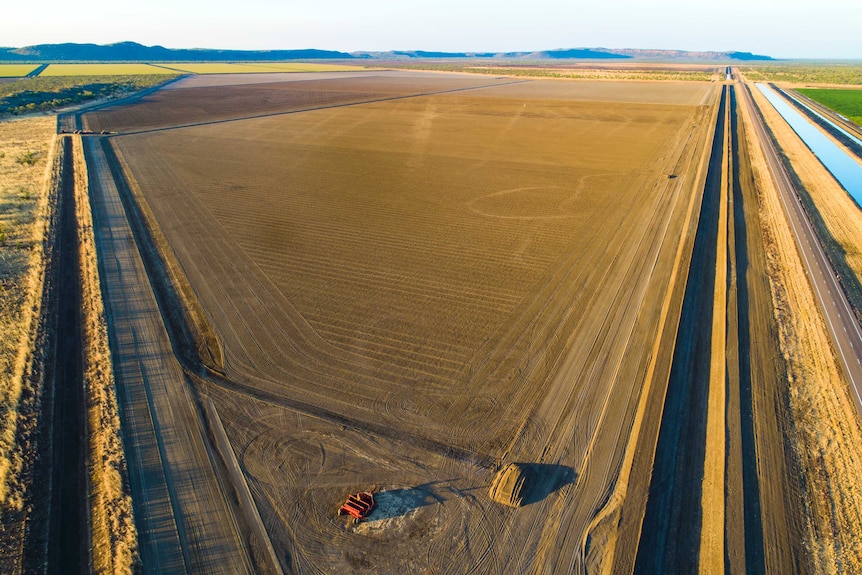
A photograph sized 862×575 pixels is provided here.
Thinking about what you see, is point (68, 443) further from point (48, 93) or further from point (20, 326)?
point (48, 93)

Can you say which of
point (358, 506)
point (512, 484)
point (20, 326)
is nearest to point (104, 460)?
point (358, 506)

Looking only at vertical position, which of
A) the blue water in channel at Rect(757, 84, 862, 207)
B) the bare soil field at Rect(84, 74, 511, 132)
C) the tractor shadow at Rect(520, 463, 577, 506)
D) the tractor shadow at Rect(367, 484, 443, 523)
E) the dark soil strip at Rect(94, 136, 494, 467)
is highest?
the bare soil field at Rect(84, 74, 511, 132)

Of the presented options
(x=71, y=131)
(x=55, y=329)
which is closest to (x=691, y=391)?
(x=55, y=329)

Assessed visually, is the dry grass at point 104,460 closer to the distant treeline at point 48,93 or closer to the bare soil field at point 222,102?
the bare soil field at point 222,102

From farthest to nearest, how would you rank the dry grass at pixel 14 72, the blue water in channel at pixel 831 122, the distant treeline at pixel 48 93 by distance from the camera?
the dry grass at pixel 14 72 < the distant treeline at pixel 48 93 < the blue water in channel at pixel 831 122

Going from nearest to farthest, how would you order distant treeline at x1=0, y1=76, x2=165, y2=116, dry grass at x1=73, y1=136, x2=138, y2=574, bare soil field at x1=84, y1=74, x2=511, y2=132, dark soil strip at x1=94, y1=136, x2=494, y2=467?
1. dry grass at x1=73, y1=136, x2=138, y2=574
2. dark soil strip at x1=94, y1=136, x2=494, y2=467
3. bare soil field at x1=84, y1=74, x2=511, y2=132
4. distant treeline at x1=0, y1=76, x2=165, y2=116

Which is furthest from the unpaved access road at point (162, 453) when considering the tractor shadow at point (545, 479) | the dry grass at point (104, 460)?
the tractor shadow at point (545, 479)

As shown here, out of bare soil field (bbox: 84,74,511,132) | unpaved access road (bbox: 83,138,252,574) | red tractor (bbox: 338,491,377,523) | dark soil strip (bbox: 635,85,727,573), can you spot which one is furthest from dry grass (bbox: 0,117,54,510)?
bare soil field (bbox: 84,74,511,132)

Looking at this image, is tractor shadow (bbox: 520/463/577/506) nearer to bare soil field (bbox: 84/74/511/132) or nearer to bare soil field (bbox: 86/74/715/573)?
bare soil field (bbox: 86/74/715/573)
